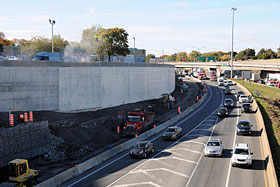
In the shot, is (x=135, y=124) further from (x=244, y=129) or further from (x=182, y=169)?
(x=182, y=169)

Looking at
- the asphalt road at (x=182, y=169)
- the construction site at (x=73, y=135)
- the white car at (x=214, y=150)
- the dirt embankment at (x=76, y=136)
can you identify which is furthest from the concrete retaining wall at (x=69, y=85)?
the white car at (x=214, y=150)

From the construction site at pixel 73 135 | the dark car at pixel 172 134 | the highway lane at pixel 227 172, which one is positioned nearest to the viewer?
the highway lane at pixel 227 172

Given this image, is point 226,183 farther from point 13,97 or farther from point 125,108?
point 125,108

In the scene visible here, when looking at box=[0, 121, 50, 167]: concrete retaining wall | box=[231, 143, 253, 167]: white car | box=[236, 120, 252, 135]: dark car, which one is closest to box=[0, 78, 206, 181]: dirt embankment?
box=[0, 121, 50, 167]: concrete retaining wall

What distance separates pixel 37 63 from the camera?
37.3 metres

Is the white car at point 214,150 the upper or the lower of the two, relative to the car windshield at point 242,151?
lower

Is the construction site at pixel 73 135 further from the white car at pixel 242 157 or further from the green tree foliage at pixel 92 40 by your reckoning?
the green tree foliage at pixel 92 40

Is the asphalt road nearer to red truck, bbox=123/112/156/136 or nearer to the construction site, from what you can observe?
red truck, bbox=123/112/156/136

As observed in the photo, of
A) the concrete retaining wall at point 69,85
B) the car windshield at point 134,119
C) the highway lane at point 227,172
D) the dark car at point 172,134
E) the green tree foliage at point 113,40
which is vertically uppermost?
the green tree foliage at point 113,40

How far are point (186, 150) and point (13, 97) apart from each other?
2038cm

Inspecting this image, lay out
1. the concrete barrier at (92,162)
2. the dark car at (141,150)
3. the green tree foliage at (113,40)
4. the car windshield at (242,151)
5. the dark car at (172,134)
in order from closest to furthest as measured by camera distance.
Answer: the concrete barrier at (92,162)
the car windshield at (242,151)
the dark car at (141,150)
the dark car at (172,134)
the green tree foliage at (113,40)

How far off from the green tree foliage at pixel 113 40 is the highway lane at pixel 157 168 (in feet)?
127

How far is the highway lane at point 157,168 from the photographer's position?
22281mm

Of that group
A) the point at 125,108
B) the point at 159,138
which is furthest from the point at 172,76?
the point at 159,138
